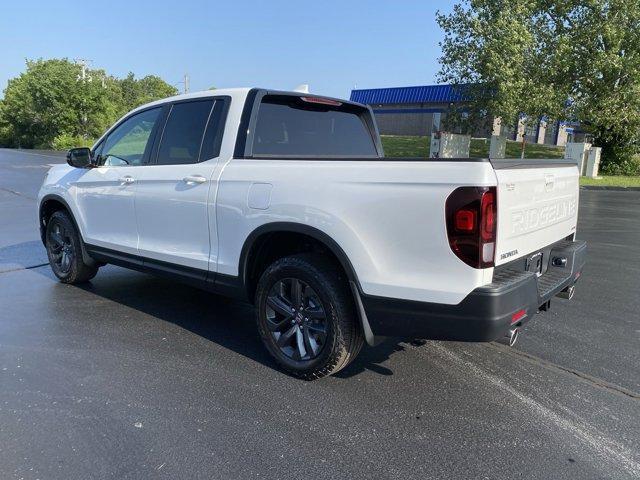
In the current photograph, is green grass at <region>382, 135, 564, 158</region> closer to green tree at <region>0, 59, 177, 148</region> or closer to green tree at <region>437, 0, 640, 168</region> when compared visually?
green tree at <region>437, 0, 640, 168</region>

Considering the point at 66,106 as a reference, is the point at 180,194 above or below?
below

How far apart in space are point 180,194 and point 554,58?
74.2 feet

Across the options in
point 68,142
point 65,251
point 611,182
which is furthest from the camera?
point 68,142

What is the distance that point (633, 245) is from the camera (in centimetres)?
876

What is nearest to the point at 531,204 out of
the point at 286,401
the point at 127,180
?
the point at 286,401

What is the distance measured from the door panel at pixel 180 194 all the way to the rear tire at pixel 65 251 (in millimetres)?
1327

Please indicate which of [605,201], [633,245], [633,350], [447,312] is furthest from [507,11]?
[447,312]

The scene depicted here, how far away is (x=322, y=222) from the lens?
10.9 feet

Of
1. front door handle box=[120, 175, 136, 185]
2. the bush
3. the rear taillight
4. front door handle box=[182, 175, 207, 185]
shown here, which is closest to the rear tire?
front door handle box=[120, 175, 136, 185]

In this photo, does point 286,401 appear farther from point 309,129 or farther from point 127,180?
point 127,180

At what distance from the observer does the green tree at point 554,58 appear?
73.1ft

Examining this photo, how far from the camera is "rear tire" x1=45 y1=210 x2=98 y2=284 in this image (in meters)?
5.62

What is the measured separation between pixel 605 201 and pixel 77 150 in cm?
1519

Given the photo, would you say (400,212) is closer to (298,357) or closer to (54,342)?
(298,357)
